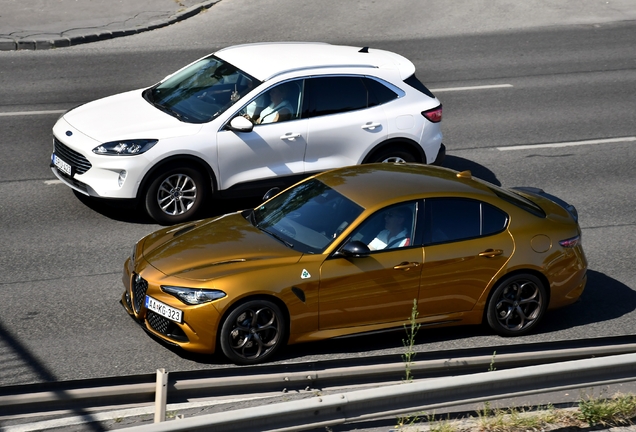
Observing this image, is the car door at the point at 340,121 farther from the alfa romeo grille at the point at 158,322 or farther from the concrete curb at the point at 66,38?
the concrete curb at the point at 66,38

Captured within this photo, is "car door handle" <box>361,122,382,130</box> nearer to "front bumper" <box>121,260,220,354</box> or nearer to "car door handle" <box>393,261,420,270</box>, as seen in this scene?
"car door handle" <box>393,261,420,270</box>

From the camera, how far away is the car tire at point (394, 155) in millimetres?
11516

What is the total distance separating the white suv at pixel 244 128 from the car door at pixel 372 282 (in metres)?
3.15

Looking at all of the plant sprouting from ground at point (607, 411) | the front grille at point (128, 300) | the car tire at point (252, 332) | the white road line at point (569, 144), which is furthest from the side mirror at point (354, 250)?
the white road line at point (569, 144)

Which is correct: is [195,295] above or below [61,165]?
above

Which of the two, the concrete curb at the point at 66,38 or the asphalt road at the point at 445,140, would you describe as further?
the concrete curb at the point at 66,38

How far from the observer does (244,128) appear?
10.4 meters

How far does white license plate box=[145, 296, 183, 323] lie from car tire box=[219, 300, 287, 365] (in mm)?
373

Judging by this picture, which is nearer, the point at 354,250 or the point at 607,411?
the point at 607,411

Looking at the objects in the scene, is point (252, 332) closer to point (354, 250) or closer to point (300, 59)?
point (354, 250)

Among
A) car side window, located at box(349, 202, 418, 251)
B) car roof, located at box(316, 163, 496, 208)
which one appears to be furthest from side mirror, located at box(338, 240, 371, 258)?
car roof, located at box(316, 163, 496, 208)

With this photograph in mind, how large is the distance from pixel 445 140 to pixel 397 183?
5917 mm

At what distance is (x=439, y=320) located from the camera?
8133 mm

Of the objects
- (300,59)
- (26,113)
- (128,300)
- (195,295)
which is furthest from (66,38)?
(195,295)
